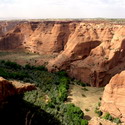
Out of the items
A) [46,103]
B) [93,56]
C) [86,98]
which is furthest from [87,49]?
[46,103]

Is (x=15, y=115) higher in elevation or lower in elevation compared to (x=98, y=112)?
higher

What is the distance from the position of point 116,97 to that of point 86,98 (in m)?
9.86

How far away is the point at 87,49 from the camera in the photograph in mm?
57438

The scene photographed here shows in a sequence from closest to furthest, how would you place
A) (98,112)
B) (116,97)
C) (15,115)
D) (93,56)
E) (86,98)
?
(15,115) → (116,97) → (98,112) → (86,98) → (93,56)

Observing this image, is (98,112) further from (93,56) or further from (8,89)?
(93,56)

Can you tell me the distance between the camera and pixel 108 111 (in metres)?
32.8

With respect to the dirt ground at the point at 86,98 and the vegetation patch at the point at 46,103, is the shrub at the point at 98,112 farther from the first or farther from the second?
the vegetation patch at the point at 46,103

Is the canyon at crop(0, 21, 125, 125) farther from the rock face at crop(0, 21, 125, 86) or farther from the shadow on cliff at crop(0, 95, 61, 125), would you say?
the shadow on cliff at crop(0, 95, 61, 125)

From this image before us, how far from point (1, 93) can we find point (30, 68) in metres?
39.9

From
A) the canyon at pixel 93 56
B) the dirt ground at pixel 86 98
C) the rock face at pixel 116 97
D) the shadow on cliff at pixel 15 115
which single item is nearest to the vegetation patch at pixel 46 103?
the shadow on cliff at pixel 15 115

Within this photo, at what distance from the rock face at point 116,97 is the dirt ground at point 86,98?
3.33 m

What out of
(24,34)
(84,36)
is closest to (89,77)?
(84,36)

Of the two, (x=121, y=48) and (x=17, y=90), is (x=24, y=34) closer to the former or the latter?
(x=121, y=48)

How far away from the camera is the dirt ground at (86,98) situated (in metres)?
36.0
